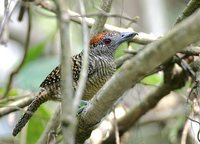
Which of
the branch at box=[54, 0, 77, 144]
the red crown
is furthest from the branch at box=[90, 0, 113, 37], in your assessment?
the branch at box=[54, 0, 77, 144]

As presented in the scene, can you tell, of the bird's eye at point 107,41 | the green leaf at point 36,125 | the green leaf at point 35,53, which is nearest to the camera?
the bird's eye at point 107,41

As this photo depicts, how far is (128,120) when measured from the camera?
12.4ft

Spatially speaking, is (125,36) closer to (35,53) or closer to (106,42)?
(106,42)

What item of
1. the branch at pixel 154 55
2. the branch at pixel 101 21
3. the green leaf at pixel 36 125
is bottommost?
the green leaf at pixel 36 125

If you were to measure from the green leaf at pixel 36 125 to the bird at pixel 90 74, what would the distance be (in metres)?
0.34

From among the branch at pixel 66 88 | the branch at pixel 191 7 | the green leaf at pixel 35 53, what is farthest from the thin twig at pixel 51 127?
the branch at pixel 66 88

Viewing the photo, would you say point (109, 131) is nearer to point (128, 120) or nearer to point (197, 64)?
point (128, 120)

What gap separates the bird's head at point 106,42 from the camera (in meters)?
3.36

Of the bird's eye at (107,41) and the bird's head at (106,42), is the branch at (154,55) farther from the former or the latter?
the bird's eye at (107,41)

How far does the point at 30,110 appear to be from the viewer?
129 inches

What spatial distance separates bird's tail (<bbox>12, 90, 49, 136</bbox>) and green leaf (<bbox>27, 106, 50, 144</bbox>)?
14.0 inches

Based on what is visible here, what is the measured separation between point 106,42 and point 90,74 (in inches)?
13.4

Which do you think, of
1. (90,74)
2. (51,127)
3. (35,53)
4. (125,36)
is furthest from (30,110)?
(35,53)

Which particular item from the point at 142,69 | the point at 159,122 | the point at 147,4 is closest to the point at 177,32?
the point at 142,69
